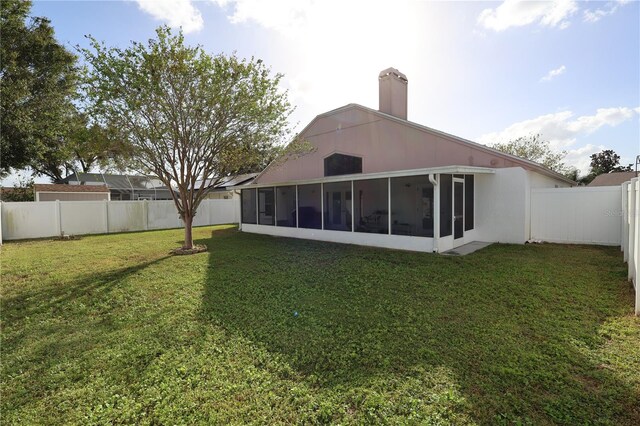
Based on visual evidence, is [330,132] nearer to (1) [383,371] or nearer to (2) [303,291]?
(2) [303,291]

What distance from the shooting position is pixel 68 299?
5.69 metres

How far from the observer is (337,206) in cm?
1150

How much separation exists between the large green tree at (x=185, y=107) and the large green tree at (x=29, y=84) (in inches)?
305

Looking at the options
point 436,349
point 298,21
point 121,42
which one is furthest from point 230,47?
point 436,349

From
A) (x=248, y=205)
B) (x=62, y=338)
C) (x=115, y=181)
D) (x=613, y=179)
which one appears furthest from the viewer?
(x=115, y=181)

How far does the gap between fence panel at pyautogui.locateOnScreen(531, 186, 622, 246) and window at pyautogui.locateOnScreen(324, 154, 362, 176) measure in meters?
6.59

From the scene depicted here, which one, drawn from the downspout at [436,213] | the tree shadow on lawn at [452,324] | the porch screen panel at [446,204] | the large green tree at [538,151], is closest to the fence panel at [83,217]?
the tree shadow on lawn at [452,324]

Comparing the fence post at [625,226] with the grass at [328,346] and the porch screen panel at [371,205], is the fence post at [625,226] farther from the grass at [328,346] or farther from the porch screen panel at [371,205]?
the porch screen panel at [371,205]

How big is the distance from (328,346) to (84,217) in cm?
1697

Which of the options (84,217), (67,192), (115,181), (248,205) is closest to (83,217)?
(84,217)

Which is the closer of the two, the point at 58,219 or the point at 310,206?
the point at 310,206

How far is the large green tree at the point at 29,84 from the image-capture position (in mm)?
14805

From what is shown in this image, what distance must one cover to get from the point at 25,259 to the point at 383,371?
38.1ft

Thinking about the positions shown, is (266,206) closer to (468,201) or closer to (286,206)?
(286,206)
